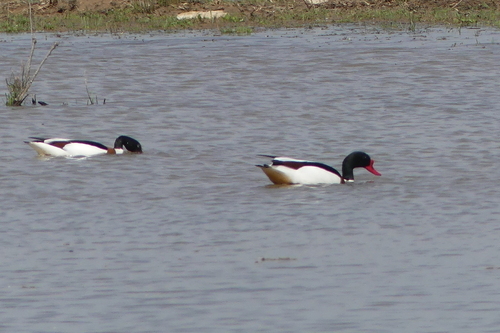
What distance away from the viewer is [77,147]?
12.0 metres

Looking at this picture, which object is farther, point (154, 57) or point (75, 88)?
point (154, 57)

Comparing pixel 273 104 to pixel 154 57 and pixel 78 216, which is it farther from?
pixel 78 216

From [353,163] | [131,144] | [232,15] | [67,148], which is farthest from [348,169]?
[232,15]

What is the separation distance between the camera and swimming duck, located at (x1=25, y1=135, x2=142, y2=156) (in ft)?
39.3

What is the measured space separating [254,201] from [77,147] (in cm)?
294

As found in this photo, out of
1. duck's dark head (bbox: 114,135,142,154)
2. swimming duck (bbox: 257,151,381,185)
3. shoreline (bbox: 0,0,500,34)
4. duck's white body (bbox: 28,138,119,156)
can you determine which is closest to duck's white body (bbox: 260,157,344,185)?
swimming duck (bbox: 257,151,381,185)

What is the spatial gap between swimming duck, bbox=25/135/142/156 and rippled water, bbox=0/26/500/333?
0.51ft

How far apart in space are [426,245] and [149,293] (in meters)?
2.04

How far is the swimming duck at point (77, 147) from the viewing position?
39.3 feet

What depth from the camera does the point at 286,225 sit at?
340 inches

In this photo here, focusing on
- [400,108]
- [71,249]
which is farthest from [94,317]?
[400,108]

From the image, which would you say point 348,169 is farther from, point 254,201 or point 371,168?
point 254,201

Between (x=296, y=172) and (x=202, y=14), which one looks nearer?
(x=296, y=172)

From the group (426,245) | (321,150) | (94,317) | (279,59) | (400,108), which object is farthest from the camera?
(279,59)
